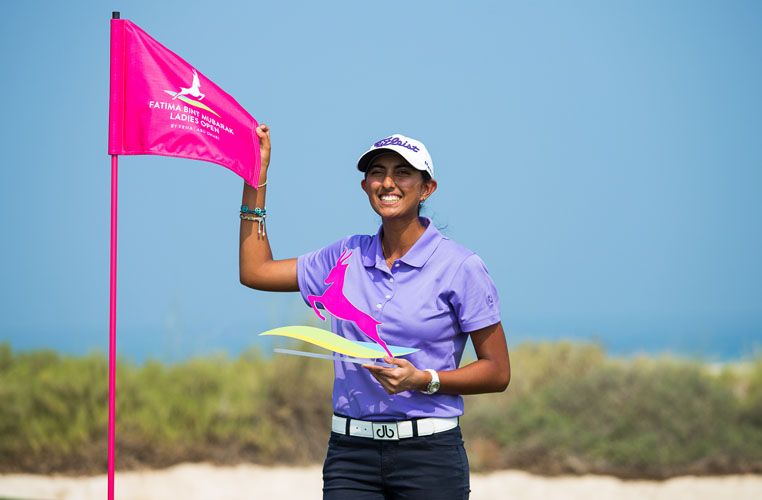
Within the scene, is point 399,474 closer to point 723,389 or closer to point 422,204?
point 422,204

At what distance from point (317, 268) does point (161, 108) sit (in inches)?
37.8

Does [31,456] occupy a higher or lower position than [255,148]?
lower

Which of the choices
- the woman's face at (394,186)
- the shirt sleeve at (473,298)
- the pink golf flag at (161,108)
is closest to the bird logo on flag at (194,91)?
the pink golf flag at (161,108)

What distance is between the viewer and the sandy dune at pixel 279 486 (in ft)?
22.3

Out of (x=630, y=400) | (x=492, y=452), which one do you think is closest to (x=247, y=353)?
(x=492, y=452)

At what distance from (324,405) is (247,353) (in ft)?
3.56

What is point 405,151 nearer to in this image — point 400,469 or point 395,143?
point 395,143

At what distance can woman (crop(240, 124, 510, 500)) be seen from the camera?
2361 mm

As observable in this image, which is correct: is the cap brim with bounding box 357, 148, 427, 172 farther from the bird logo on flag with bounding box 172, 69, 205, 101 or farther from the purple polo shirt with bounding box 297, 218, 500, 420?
the bird logo on flag with bounding box 172, 69, 205, 101

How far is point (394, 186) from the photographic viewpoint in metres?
2.49

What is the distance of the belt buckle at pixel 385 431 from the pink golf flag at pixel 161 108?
124 cm

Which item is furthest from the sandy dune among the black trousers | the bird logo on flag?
the black trousers

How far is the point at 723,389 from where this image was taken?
313 inches

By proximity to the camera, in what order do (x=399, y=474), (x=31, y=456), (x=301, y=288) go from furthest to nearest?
(x=31, y=456) → (x=301, y=288) → (x=399, y=474)
